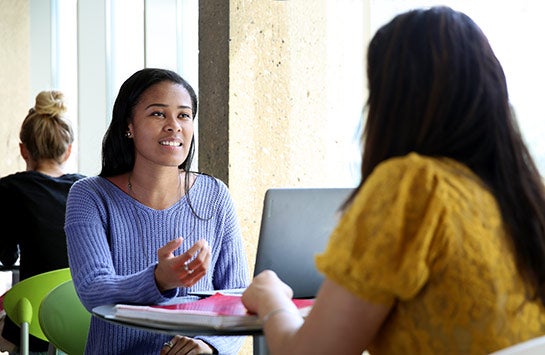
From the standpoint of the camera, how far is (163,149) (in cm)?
270

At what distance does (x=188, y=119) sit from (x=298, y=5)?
168cm

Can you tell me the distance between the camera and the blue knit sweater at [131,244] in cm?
232

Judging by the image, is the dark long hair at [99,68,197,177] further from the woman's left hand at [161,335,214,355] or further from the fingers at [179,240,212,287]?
the fingers at [179,240,212,287]

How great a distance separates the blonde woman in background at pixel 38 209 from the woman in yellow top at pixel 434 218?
256 cm

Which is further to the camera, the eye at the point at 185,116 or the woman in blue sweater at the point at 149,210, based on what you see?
the eye at the point at 185,116

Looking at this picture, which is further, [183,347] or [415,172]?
[183,347]

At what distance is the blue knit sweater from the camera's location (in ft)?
7.60

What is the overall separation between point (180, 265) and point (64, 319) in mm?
1039

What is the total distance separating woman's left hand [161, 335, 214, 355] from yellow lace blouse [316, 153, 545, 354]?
1.26 m

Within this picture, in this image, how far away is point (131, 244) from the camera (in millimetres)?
2596

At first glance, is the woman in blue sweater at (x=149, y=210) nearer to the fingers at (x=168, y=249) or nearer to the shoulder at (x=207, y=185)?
the shoulder at (x=207, y=185)

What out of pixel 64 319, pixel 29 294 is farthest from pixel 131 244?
pixel 29 294

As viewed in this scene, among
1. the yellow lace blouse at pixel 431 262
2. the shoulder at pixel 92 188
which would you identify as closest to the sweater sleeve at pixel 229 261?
the shoulder at pixel 92 188

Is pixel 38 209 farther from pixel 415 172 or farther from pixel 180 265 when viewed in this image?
pixel 415 172
